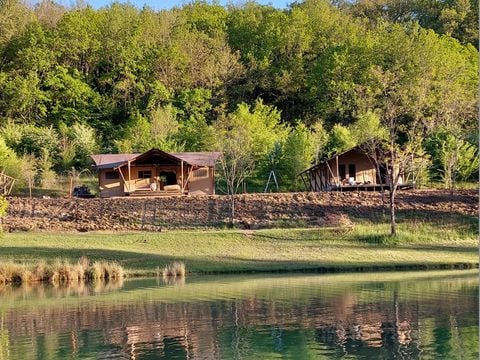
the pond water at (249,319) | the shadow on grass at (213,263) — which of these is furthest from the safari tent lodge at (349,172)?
the pond water at (249,319)

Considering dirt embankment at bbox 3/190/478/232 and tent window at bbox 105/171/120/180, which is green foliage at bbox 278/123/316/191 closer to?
dirt embankment at bbox 3/190/478/232

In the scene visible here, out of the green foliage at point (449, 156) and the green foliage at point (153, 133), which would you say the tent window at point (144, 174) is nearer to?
the green foliage at point (153, 133)

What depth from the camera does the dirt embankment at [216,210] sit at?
4756 centimetres

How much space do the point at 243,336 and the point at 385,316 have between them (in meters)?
4.65

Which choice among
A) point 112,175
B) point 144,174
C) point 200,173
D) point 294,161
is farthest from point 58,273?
point 294,161

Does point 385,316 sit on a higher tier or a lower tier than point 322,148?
lower

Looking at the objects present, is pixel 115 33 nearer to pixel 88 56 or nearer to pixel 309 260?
pixel 88 56

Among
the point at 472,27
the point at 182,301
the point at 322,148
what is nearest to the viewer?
the point at 182,301

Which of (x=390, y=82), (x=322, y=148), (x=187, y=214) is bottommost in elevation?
(x=187, y=214)

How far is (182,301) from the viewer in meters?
26.0

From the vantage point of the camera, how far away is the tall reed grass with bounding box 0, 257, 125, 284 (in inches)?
1323

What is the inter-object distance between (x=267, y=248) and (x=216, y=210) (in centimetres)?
988

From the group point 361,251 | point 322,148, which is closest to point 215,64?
point 322,148

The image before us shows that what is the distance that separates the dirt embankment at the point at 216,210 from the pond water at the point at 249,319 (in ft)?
50.5
